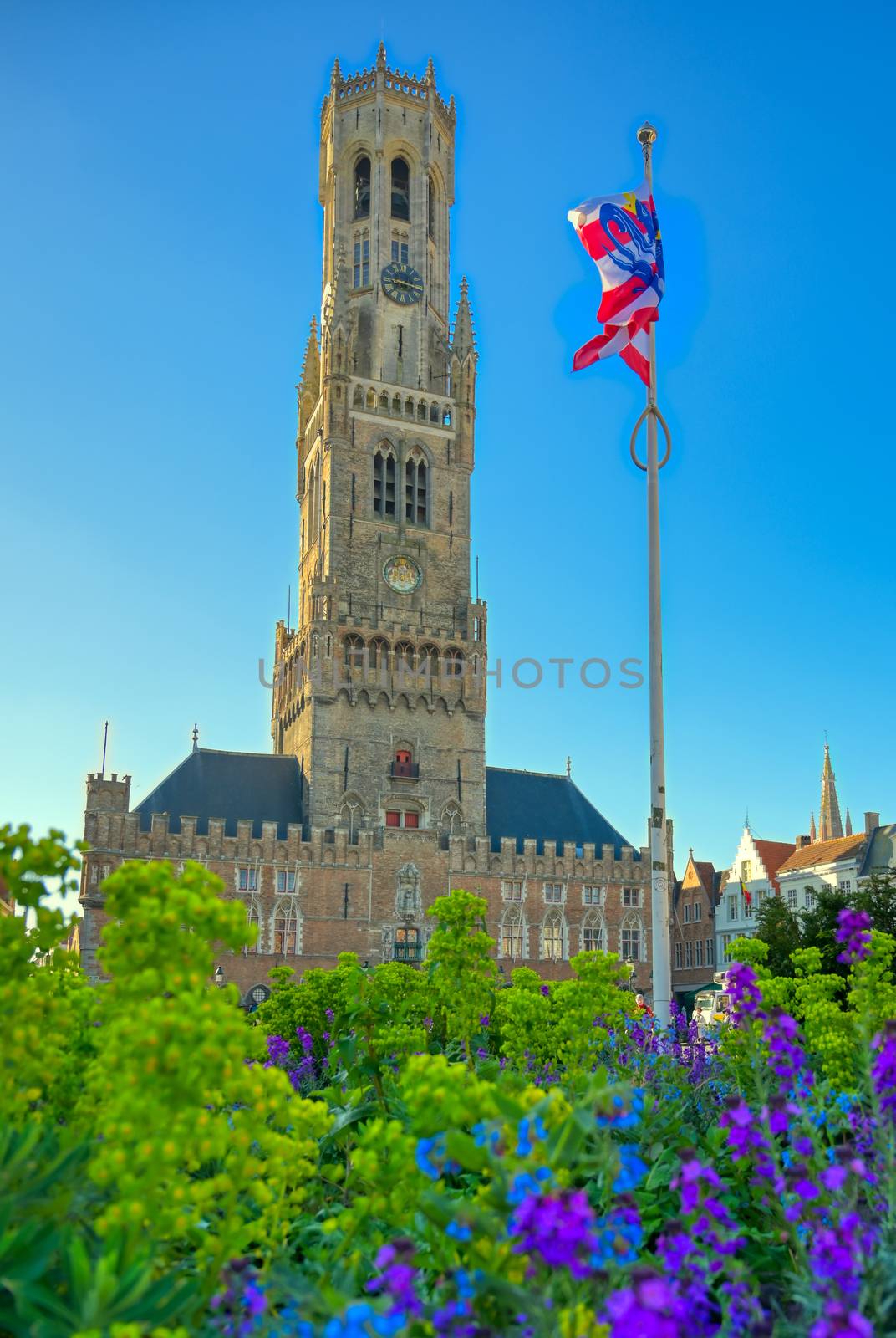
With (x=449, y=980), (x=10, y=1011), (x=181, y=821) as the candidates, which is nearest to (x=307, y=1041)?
(x=449, y=980)

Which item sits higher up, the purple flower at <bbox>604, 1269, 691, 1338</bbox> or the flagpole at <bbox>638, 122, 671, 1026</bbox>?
the flagpole at <bbox>638, 122, 671, 1026</bbox>

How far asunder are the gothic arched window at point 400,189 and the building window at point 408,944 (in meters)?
40.8

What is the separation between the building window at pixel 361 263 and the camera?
63.2 meters

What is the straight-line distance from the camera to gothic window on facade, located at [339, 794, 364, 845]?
2078 inches

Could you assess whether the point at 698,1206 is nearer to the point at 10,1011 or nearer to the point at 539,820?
the point at 10,1011

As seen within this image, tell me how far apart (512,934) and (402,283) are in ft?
120

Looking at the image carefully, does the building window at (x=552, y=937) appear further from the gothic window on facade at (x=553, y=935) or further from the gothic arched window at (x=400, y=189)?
the gothic arched window at (x=400, y=189)

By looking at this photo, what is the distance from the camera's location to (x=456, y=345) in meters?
63.9

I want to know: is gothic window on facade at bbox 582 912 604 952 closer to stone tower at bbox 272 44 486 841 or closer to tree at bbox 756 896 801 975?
stone tower at bbox 272 44 486 841

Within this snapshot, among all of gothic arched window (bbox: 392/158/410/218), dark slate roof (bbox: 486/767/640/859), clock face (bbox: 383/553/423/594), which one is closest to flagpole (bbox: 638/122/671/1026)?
clock face (bbox: 383/553/423/594)

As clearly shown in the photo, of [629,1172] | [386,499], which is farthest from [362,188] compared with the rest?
[629,1172]

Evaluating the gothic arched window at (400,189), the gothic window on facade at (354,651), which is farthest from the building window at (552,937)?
the gothic arched window at (400,189)

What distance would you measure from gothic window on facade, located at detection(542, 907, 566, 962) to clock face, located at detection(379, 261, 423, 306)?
3482cm

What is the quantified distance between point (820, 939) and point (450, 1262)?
30110mm
